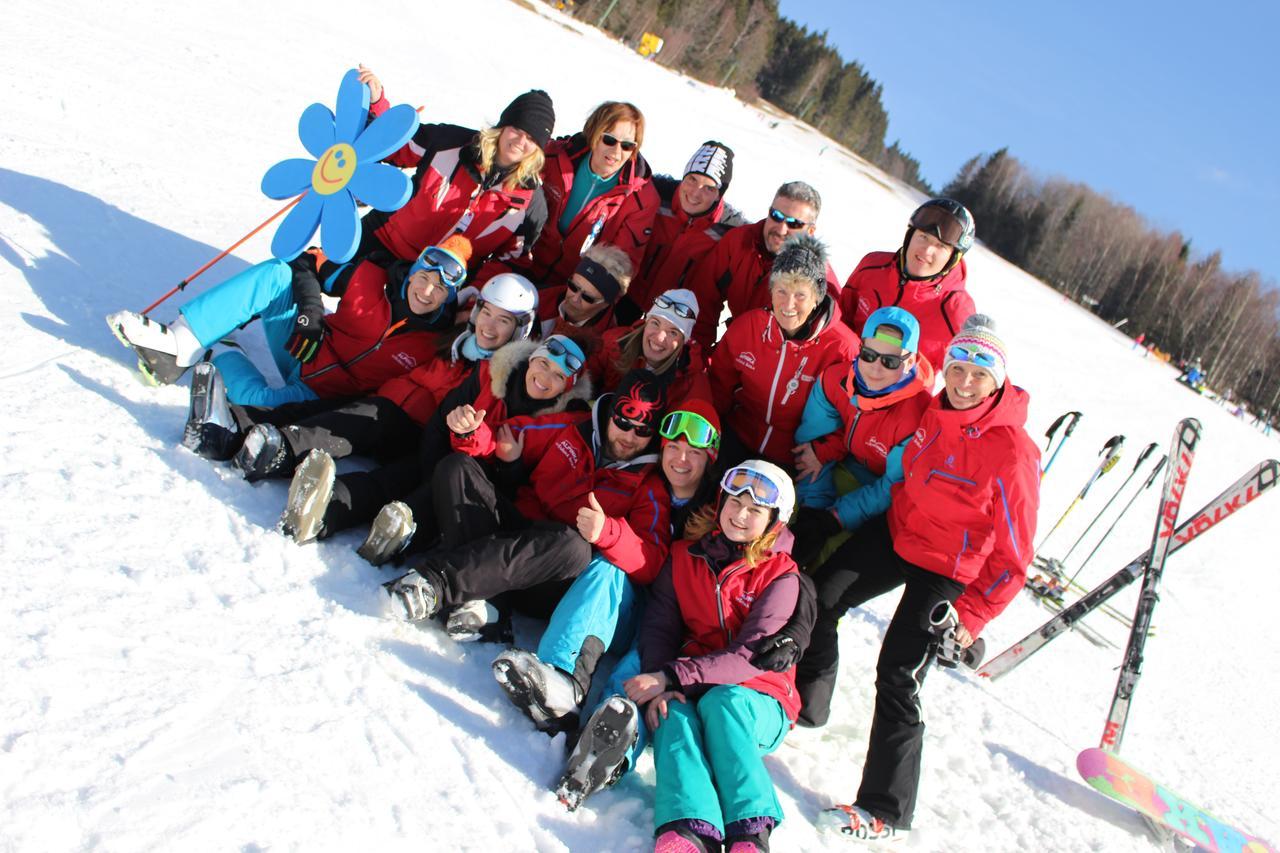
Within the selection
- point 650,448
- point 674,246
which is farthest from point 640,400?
point 674,246

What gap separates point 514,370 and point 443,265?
32.5 inches

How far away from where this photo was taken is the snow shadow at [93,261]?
412cm

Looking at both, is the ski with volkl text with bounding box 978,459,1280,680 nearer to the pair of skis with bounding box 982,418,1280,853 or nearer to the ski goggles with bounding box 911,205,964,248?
the pair of skis with bounding box 982,418,1280,853

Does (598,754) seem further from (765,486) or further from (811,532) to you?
(811,532)

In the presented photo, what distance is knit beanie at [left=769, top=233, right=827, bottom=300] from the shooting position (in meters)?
3.91

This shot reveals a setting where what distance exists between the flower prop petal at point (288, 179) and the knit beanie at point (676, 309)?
199 cm

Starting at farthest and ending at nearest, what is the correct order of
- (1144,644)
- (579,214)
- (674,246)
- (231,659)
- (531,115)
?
(579,214), (674,246), (531,115), (1144,644), (231,659)

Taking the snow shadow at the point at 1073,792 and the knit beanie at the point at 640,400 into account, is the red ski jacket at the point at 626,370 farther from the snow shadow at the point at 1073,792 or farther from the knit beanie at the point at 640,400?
the snow shadow at the point at 1073,792

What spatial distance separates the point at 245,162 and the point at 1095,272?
59.6 meters

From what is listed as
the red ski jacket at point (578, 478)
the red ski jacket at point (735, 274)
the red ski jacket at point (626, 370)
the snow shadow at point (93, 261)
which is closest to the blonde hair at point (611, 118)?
the red ski jacket at point (735, 274)

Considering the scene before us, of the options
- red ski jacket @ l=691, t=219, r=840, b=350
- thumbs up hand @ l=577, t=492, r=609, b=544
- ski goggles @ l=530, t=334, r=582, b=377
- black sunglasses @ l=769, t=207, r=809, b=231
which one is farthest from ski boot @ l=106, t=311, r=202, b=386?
black sunglasses @ l=769, t=207, r=809, b=231

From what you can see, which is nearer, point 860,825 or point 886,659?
point 860,825

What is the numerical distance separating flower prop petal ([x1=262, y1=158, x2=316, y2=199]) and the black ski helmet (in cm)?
319

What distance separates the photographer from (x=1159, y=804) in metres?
3.71
